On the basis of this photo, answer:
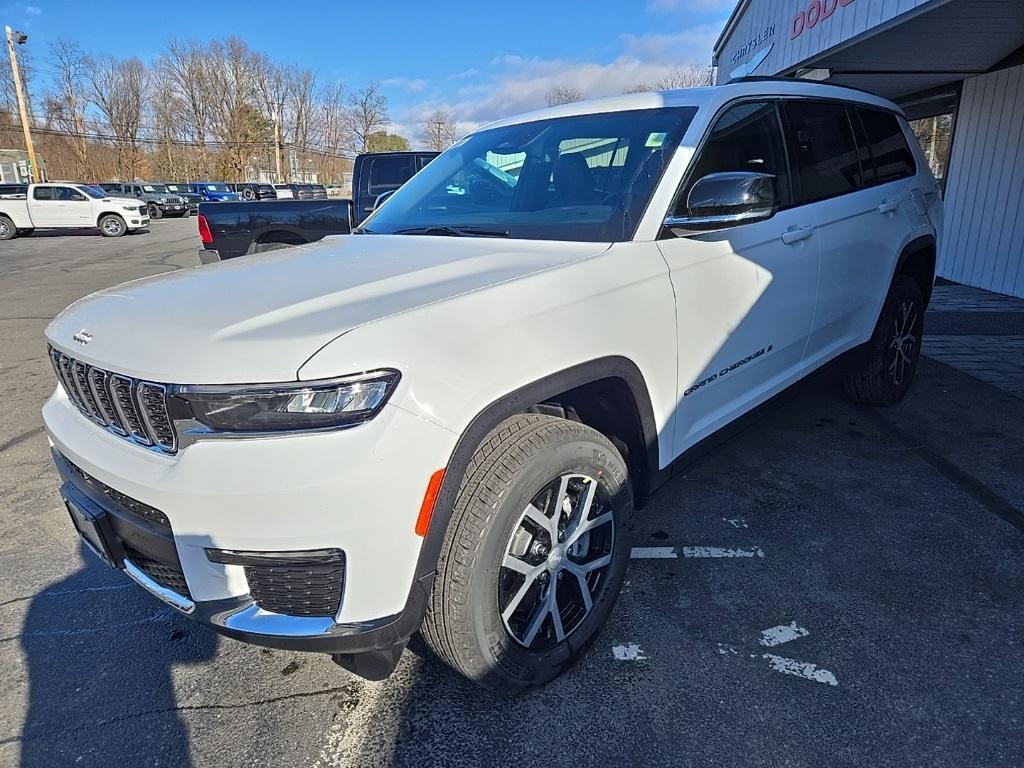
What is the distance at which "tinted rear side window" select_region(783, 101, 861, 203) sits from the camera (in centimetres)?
321

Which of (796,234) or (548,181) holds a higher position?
(548,181)

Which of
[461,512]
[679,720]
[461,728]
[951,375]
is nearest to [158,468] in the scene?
[461,512]

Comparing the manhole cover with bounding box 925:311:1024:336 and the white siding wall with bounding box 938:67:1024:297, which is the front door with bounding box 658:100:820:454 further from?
the white siding wall with bounding box 938:67:1024:297

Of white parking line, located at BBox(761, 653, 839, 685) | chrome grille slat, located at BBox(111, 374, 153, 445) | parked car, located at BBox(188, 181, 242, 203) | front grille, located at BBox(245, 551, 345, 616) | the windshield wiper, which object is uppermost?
parked car, located at BBox(188, 181, 242, 203)

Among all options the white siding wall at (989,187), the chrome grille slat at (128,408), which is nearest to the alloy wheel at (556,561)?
the chrome grille slat at (128,408)

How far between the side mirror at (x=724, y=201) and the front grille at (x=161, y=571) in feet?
6.37

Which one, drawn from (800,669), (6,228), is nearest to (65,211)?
(6,228)

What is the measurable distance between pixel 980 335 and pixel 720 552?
18.2 ft

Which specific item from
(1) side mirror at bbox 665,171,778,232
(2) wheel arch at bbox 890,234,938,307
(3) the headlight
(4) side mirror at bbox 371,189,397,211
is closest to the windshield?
(1) side mirror at bbox 665,171,778,232

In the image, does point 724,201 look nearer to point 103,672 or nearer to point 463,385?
point 463,385

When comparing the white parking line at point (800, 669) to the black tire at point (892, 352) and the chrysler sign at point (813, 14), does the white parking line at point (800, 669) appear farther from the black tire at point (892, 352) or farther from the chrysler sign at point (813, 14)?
the chrysler sign at point (813, 14)

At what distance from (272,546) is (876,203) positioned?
Answer: 12.0 ft

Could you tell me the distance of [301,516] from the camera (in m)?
1.54

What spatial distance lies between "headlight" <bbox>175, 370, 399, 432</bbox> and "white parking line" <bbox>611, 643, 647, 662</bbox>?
1.39 m
